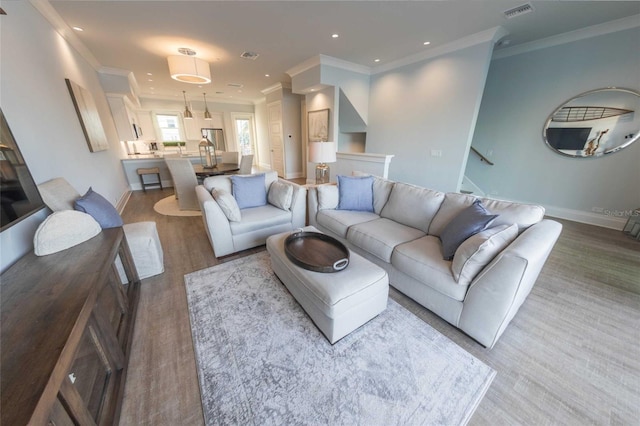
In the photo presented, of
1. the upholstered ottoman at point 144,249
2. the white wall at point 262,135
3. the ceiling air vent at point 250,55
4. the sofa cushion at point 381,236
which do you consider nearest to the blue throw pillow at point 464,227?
the sofa cushion at point 381,236

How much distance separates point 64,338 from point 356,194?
242cm

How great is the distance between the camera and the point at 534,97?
3.72 m

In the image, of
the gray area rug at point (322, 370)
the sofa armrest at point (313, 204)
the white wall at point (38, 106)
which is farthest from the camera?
the sofa armrest at point (313, 204)

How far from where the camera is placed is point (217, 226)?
240 centimetres

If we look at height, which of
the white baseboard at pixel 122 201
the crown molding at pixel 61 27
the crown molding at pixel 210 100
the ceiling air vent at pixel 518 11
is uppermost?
the ceiling air vent at pixel 518 11

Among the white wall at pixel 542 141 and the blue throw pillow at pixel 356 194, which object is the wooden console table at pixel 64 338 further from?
the white wall at pixel 542 141

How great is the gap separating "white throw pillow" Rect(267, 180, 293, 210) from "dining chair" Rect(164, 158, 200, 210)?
1.86m

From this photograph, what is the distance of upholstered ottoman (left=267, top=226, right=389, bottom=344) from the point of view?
1407mm

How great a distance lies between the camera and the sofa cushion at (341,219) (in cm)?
237

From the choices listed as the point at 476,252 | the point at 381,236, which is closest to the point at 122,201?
the point at 381,236

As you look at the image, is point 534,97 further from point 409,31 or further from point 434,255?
point 434,255

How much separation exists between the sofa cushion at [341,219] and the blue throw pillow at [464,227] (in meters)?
0.85

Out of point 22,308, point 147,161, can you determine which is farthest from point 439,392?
point 147,161

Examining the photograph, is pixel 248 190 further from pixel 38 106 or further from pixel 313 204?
pixel 38 106
